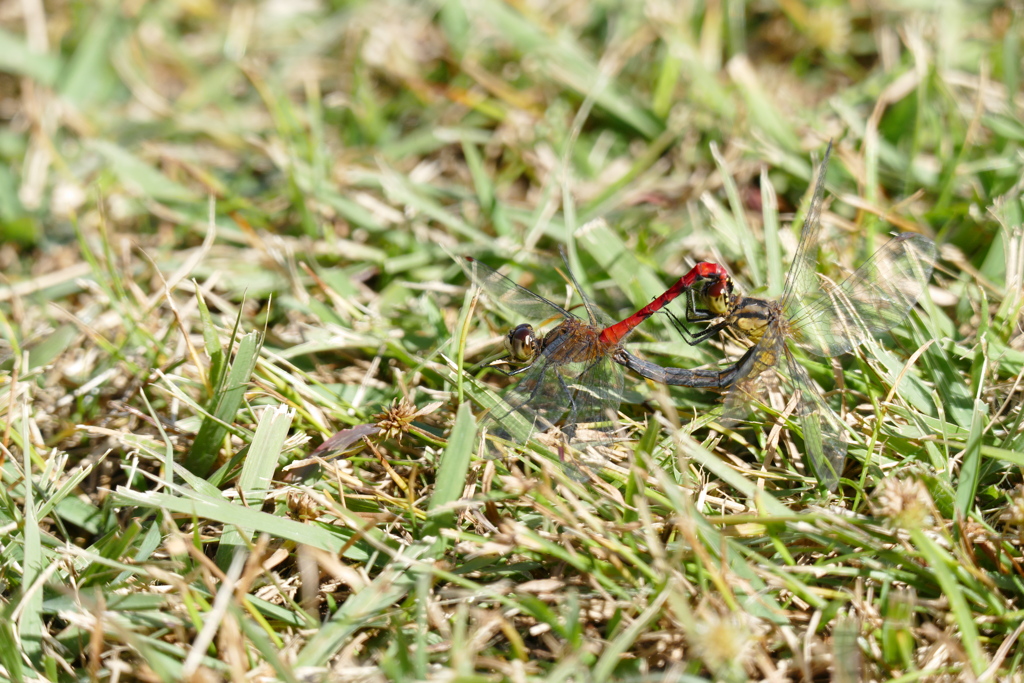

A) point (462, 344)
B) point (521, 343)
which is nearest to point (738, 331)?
point (521, 343)

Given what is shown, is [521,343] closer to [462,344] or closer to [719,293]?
[462,344]

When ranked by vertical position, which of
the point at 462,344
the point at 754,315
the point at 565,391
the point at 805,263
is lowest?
the point at 565,391

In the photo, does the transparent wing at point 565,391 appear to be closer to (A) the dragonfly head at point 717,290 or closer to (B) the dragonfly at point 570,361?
(B) the dragonfly at point 570,361

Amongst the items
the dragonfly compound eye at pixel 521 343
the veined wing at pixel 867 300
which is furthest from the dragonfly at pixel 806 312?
the dragonfly compound eye at pixel 521 343

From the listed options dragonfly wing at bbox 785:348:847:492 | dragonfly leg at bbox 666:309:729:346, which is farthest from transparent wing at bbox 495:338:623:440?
dragonfly wing at bbox 785:348:847:492

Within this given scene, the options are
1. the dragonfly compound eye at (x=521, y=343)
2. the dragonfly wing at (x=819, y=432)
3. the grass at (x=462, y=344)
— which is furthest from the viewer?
the dragonfly compound eye at (x=521, y=343)

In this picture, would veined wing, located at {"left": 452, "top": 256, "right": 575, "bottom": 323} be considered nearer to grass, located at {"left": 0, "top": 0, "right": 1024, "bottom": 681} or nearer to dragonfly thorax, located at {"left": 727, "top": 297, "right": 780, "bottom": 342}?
grass, located at {"left": 0, "top": 0, "right": 1024, "bottom": 681}

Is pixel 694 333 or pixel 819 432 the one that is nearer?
pixel 819 432
